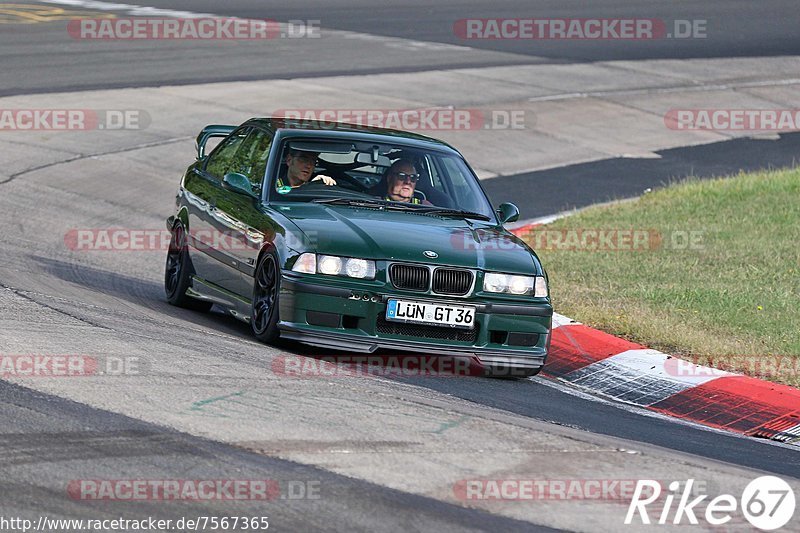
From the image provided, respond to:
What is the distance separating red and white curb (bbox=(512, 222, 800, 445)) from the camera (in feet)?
28.6

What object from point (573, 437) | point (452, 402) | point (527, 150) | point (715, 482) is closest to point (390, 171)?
point (452, 402)

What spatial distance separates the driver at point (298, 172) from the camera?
9.99 m

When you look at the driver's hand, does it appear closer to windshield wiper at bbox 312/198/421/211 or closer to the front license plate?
windshield wiper at bbox 312/198/421/211

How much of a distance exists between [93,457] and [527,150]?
15324 millimetres

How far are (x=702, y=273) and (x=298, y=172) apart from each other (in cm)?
439

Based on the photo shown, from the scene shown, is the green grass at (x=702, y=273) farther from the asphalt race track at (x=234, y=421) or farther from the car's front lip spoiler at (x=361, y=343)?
the car's front lip spoiler at (x=361, y=343)

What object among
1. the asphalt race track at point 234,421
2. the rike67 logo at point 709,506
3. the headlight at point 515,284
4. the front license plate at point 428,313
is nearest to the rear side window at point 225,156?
the asphalt race track at point 234,421

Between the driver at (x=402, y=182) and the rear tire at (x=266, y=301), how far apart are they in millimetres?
1195

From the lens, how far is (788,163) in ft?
68.6

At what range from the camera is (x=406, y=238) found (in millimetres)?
9094

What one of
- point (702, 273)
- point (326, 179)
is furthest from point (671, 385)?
point (702, 273)

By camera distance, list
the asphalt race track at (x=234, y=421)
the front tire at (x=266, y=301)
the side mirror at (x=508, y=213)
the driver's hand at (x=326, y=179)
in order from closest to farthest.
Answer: the asphalt race track at (x=234, y=421), the front tire at (x=266, y=301), the driver's hand at (x=326, y=179), the side mirror at (x=508, y=213)

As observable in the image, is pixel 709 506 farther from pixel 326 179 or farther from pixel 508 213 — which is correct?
pixel 326 179

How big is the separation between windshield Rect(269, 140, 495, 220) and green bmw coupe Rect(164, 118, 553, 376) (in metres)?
0.01
